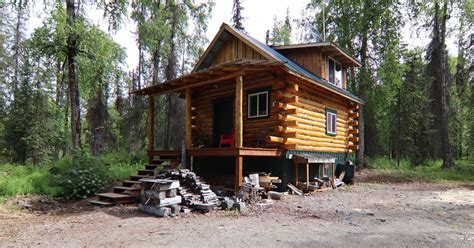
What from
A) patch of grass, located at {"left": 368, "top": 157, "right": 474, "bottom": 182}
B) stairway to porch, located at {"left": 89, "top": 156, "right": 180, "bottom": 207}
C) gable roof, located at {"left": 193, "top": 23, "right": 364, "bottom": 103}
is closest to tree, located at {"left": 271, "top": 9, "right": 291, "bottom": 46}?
patch of grass, located at {"left": 368, "top": 157, "right": 474, "bottom": 182}

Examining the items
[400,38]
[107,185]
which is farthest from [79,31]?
[400,38]

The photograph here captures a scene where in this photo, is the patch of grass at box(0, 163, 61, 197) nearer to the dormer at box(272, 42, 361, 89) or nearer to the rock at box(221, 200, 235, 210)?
the rock at box(221, 200, 235, 210)

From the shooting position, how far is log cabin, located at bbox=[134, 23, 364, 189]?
33.6 ft

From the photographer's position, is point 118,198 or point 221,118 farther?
point 221,118

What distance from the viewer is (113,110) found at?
3148cm

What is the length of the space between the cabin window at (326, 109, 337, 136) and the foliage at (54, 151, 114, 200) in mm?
9590

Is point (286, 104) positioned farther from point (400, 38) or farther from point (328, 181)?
point (400, 38)

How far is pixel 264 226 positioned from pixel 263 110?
250 inches

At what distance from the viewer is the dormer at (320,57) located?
14.1 metres

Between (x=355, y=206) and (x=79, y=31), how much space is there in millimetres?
12066

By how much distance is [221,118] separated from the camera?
13773mm

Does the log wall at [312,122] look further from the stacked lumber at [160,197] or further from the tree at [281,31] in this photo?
the tree at [281,31]

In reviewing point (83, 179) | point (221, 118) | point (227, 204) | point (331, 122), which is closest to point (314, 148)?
point (331, 122)

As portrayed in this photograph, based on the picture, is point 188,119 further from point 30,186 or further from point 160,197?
point 30,186
